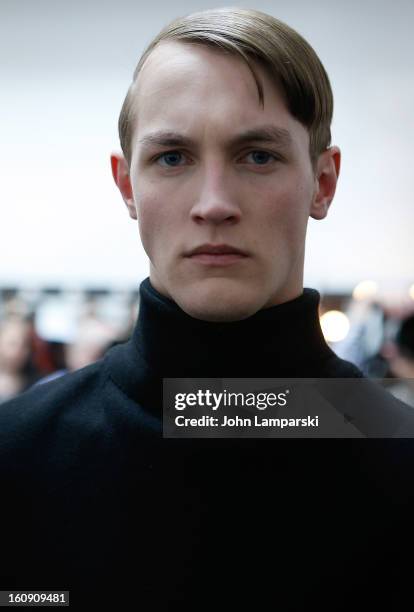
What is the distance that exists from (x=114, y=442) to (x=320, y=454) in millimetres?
282

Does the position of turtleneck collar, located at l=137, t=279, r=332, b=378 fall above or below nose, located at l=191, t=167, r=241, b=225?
below

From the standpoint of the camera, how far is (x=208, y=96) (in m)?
1.01

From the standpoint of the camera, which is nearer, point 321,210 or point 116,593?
point 116,593

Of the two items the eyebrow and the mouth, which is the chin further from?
the eyebrow

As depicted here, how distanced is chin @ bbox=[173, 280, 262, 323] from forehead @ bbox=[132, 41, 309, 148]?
194 mm

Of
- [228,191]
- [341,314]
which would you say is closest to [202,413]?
[228,191]

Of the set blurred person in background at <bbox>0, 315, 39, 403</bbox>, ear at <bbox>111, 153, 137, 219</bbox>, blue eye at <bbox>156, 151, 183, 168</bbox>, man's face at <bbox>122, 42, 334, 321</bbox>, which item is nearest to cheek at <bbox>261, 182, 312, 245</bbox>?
man's face at <bbox>122, 42, 334, 321</bbox>

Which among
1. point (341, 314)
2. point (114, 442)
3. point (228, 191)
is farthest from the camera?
point (341, 314)

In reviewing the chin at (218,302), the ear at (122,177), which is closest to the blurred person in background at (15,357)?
the ear at (122,177)

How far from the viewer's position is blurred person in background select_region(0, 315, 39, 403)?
2.42 m

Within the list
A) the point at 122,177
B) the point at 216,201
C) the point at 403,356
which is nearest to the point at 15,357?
the point at 403,356

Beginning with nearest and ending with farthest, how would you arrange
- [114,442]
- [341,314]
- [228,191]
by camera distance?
[228,191] → [114,442] → [341,314]

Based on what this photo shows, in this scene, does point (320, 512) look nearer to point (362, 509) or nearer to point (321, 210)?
point (362, 509)

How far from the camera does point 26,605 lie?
1.05 metres
